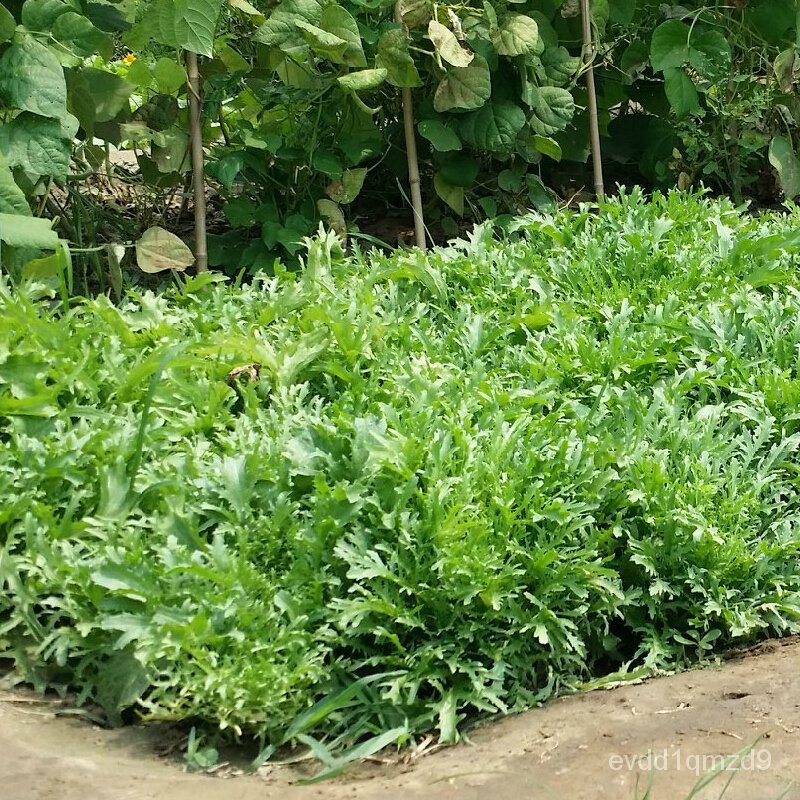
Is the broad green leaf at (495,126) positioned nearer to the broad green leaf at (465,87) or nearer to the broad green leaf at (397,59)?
the broad green leaf at (465,87)

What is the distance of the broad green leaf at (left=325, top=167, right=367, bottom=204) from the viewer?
4.01 meters

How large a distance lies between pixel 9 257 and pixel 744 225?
254 cm

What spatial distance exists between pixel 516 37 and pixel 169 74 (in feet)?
4.17

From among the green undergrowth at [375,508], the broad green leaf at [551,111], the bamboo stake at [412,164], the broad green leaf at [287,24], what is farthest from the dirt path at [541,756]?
the broad green leaf at [551,111]

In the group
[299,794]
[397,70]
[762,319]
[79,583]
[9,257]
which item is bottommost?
[299,794]

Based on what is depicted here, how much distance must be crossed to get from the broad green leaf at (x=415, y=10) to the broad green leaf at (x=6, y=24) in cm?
134

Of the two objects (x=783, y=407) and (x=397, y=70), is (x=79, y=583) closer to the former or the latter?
(x=783, y=407)

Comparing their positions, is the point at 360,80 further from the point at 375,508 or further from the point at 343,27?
the point at 375,508

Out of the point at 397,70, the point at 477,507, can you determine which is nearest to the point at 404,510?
the point at 477,507

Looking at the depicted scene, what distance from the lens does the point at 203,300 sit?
3.29 meters

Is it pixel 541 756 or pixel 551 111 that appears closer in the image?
pixel 541 756

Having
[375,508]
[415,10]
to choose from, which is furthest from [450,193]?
[375,508]

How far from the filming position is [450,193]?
4.25 meters

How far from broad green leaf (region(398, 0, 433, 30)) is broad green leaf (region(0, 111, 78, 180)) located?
1.27 m
